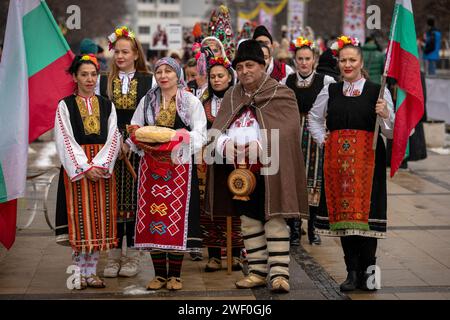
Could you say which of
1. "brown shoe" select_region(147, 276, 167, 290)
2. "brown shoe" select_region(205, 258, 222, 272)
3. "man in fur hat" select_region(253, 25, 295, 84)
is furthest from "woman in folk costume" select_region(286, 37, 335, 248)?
"brown shoe" select_region(147, 276, 167, 290)

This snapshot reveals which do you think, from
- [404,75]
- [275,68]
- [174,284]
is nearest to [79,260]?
[174,284]

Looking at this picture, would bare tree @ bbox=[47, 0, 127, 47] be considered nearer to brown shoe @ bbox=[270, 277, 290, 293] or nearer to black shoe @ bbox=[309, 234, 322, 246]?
black shoe @ bbox=[309, 234, 322, 246]

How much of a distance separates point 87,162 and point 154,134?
0.59 meters

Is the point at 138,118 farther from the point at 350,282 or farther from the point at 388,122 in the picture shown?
the point at 350,282

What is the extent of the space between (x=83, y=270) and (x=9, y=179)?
929mm

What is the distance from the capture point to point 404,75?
24.6 ft

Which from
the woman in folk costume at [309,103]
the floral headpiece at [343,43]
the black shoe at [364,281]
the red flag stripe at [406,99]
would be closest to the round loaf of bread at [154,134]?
the floral headpiece at [343,43]

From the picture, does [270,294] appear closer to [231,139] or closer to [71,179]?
[231,139]

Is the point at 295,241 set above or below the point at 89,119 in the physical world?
below

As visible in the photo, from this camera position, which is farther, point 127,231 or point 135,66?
point 135,66

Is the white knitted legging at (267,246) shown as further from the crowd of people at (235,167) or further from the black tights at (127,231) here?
the black tights at (127,231)

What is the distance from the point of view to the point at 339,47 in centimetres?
756

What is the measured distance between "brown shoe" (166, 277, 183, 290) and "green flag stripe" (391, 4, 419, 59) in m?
2.55

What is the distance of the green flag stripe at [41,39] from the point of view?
311 inches
